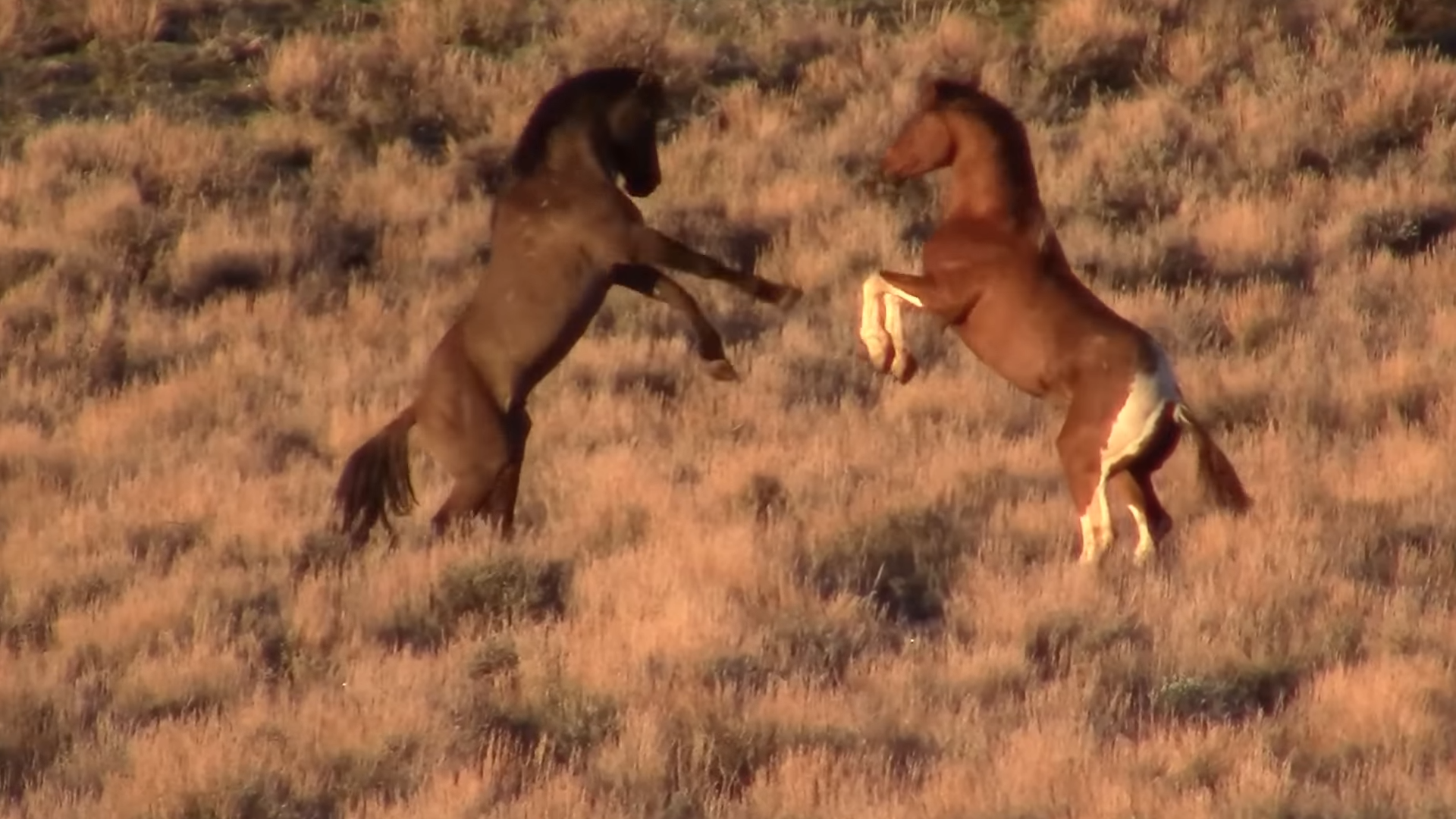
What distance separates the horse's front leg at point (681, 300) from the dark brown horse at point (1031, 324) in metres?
0.58

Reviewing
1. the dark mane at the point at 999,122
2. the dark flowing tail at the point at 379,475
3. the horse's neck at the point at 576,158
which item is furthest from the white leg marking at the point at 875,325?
the dark flowing tail at the point at 379,475

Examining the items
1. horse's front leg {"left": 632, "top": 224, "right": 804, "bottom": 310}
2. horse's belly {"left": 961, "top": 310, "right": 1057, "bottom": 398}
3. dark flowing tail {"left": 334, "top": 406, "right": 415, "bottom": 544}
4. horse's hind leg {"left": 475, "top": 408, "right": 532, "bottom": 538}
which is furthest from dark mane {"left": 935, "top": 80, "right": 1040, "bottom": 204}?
dark flowing tail {"left": 334, "top": 406, "right": 415, "bottom": 544}

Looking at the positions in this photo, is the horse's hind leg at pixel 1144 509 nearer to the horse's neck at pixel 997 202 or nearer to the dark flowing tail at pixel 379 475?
the horse's neck at pixel 997 202

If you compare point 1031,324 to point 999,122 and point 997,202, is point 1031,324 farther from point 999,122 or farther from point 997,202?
point 999,122

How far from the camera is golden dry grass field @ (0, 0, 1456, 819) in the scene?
28.2 feet

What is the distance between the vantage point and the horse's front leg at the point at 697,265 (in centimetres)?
1029

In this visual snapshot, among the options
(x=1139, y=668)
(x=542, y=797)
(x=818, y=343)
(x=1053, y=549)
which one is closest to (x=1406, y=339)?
(x=818, y=343)

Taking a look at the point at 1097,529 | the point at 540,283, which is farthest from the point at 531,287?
the point at 1097,529

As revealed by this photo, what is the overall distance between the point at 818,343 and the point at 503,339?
4784mm

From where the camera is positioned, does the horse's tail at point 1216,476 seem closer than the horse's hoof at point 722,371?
No

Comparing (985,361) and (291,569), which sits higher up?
(985,361)

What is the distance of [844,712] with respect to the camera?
8.95 meters

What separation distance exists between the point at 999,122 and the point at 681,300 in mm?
1450

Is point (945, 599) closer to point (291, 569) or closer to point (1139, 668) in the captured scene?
point (1139, 668)
